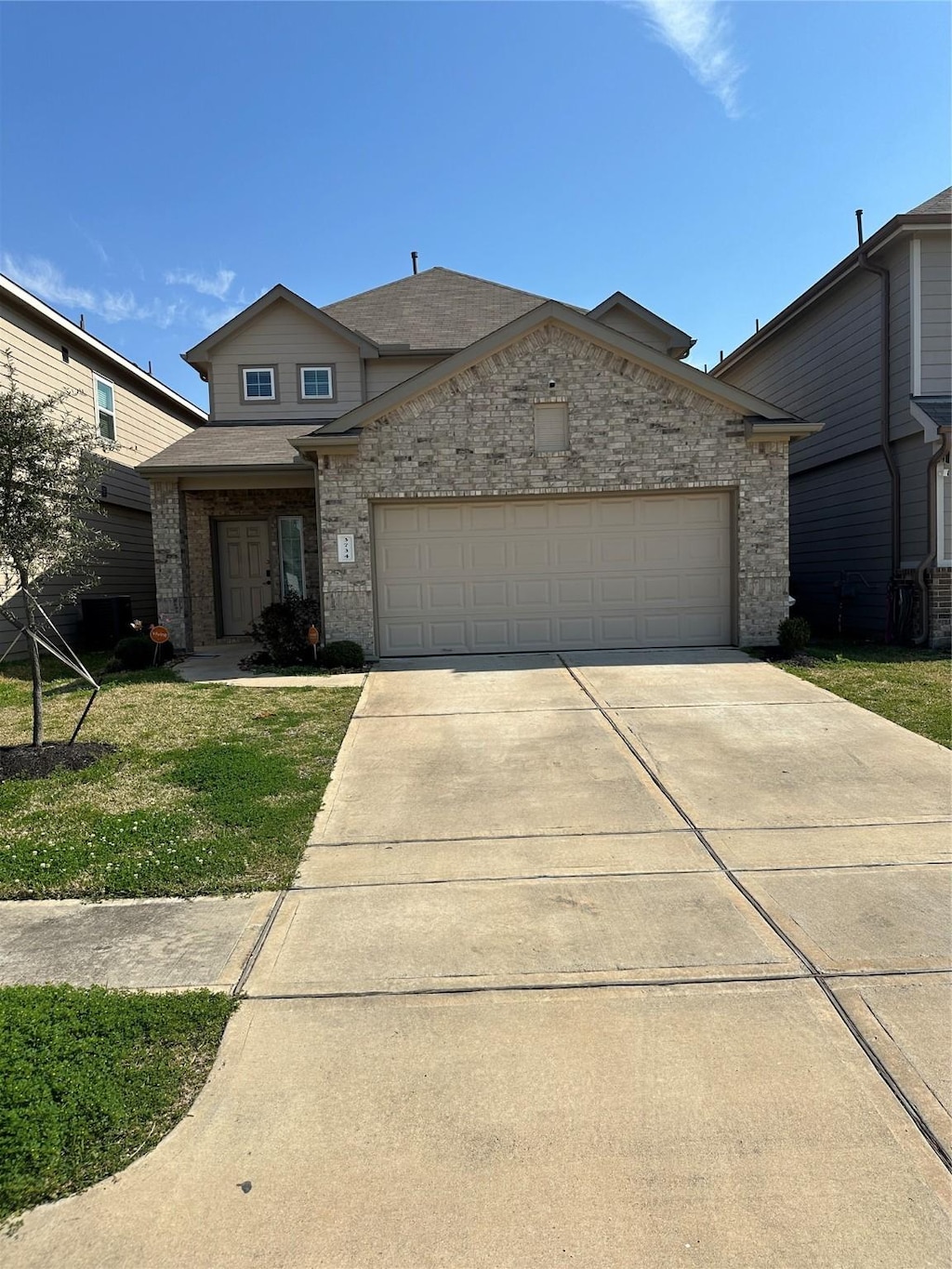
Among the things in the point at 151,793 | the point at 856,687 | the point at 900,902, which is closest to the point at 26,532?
the point at 151,793

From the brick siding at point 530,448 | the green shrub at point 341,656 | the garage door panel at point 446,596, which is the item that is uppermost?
the brick siding at point 530,448

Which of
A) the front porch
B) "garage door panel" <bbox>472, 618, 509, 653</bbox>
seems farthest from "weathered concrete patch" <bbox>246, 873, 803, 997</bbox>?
the front porch

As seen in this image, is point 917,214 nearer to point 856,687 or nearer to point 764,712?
point 856,687

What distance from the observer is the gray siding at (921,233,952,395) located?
11.8 m

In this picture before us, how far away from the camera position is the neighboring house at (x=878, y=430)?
11.7 m

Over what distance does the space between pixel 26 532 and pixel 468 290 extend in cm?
1305

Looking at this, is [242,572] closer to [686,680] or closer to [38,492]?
[38,492]

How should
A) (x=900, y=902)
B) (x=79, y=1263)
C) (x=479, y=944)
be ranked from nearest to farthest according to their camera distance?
(x=79, y=1263) → (x=479, y=944) → (x=900, y=902)

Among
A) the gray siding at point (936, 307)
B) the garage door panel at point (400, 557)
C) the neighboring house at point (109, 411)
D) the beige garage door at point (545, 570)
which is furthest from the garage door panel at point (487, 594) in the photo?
the gray siding at point (936, 307)

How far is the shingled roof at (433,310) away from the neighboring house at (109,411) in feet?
15.0

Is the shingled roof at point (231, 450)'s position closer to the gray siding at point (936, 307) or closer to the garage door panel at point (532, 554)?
the garage door panel at point (532, 554)

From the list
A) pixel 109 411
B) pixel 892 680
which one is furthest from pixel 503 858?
pixel 109 411

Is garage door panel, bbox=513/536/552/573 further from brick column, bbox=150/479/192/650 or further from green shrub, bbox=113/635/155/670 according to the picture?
green shrub, bbox=113/635/155/670

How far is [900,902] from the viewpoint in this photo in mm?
4078
